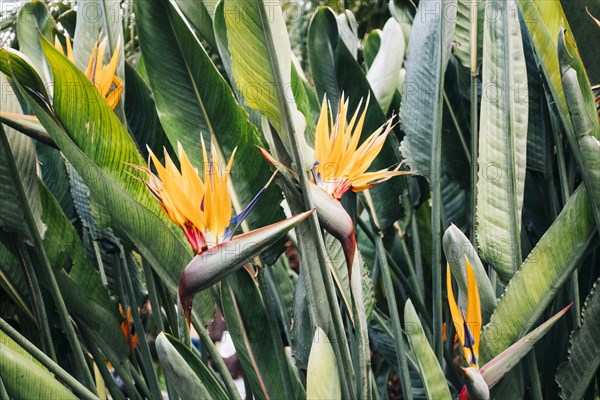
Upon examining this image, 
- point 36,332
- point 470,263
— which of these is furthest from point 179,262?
point 36,332

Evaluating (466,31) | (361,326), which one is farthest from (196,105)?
(466,31)

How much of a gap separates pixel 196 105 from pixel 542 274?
18.5 inches

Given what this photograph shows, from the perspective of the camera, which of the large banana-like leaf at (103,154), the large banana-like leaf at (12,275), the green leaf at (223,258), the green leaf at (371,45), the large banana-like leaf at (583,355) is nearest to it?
the green leaf at (223,258)

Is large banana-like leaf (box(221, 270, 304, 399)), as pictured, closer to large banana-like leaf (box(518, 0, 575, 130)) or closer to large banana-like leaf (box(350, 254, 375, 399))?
large banana-like leaf (box(350, 254, 375, 399))

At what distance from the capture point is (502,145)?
92cm

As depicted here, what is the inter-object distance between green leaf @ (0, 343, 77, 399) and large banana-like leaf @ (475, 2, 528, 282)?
0.51 meters

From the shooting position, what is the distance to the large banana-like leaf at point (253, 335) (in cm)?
90

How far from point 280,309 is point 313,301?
0.50 metres

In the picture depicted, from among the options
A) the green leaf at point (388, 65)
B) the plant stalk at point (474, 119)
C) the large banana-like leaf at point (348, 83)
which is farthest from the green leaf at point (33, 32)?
the plant stalk at point (474, 119)

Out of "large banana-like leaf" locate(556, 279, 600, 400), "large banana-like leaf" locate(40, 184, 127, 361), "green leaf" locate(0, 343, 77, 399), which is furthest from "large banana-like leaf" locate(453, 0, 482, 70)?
"green leaf" locate(0, 343, 77, 399)

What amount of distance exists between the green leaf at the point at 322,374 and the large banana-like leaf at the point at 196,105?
28 cm

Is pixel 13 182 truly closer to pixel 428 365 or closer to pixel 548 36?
pixel 428 365

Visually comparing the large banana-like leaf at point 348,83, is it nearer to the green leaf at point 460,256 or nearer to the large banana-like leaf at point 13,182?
the green leaf at point 460,256

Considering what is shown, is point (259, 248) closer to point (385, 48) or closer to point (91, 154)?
point (91, 154)
